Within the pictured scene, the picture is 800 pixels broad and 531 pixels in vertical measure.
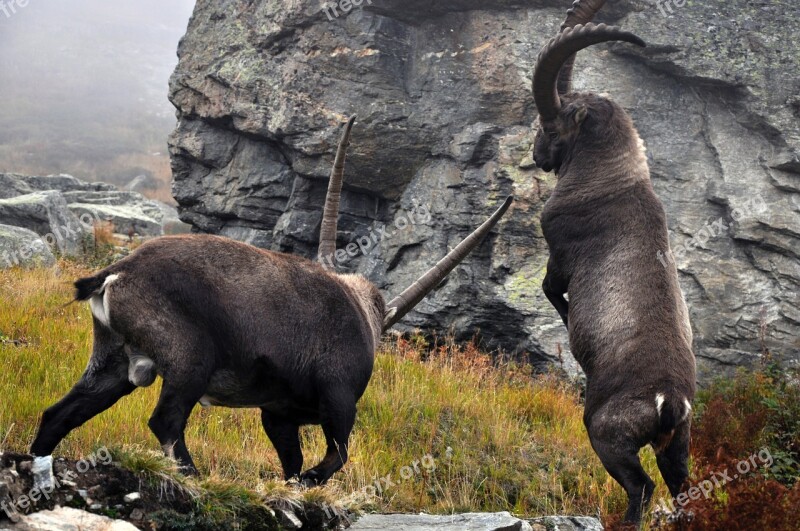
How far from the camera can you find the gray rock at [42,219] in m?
15.0

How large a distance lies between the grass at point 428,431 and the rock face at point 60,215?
2.77m

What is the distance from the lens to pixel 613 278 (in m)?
5.73

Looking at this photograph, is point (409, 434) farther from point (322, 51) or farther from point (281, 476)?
point (322, 51)

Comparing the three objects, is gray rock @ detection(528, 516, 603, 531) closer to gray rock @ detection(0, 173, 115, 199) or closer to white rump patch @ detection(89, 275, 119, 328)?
white rump patch @ detection(89, 275, 119, 328)

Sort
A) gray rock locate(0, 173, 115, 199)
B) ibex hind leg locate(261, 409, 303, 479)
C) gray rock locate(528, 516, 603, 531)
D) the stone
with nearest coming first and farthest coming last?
the stone < gray rock locate(528, 516, 603, 531) < ibex hind leg locate(261, 409, 303, 479) < gray rock locate(0, 173, 115, 199)

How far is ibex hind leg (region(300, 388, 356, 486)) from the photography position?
5254 mm

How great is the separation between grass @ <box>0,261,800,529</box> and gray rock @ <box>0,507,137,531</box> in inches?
25.2

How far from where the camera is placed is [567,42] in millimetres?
6094

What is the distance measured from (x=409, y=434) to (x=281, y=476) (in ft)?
6.10

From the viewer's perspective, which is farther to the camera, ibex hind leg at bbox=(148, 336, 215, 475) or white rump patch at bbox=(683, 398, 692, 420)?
white rump patch at bbox=(683, 398, 692, 420)

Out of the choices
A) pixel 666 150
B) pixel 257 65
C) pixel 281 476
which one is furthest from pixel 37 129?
pixel 281 476
